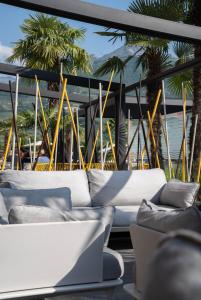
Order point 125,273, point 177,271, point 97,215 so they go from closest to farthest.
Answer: point 177,271, point 97,215, point 125,273

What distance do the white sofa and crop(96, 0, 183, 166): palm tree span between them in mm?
1468

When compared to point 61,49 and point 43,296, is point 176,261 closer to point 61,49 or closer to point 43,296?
point 43,296

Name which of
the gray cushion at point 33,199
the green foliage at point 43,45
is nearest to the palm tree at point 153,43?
the gray cushion at point 33,199

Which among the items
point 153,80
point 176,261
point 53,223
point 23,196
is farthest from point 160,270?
point 153,80

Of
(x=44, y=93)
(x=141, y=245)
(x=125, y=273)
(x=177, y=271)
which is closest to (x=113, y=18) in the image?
(x=125, y=273)

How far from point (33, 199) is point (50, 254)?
1.14 metres

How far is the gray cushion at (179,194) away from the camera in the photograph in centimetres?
443

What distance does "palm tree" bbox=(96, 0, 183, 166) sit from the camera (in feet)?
21.0

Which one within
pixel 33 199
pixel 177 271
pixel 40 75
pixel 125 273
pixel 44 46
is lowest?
pixel 125 273

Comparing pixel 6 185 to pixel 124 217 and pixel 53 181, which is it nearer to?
pixel 53 181

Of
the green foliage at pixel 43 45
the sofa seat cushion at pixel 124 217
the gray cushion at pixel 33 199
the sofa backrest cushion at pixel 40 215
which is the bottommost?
the sofa seat cushion at pixel 124 217

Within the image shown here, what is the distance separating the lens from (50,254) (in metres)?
1.99

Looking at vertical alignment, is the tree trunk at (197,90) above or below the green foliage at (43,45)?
below

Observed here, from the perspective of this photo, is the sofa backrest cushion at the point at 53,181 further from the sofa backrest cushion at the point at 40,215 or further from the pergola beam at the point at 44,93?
the pergola beam at the point at 44,93
